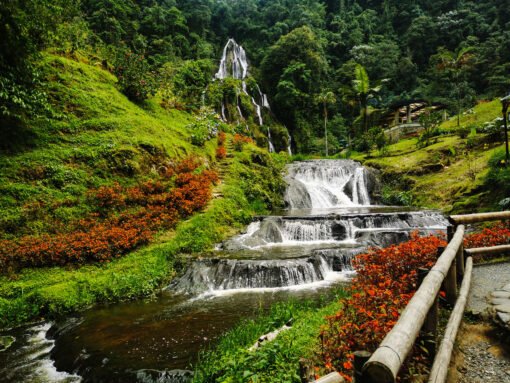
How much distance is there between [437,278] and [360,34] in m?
52.6

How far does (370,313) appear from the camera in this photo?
3.50 m

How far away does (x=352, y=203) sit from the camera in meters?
18.9

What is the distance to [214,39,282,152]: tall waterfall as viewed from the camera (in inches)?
1300

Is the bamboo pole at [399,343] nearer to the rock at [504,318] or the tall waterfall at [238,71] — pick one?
the rock at [504,318]

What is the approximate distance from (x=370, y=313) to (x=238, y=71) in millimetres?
40746

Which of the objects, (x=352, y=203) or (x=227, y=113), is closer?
(x=352, y=203)

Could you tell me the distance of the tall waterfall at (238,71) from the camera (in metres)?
33.0

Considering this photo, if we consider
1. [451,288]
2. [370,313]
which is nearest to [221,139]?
[451,288]

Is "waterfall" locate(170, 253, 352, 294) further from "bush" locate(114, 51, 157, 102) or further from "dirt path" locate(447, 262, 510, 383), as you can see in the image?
"bush" locate(114, 51, 157, 102)

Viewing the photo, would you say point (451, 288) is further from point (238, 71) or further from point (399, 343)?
point (238, 71)

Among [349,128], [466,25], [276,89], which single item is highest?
[466,25]

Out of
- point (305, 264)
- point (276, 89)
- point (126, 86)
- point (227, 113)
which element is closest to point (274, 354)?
point (305, 264)

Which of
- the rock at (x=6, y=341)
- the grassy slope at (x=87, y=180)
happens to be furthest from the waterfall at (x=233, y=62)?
the rock at (x=6, y=341)

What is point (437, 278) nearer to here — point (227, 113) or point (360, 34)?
point (227, 113)
